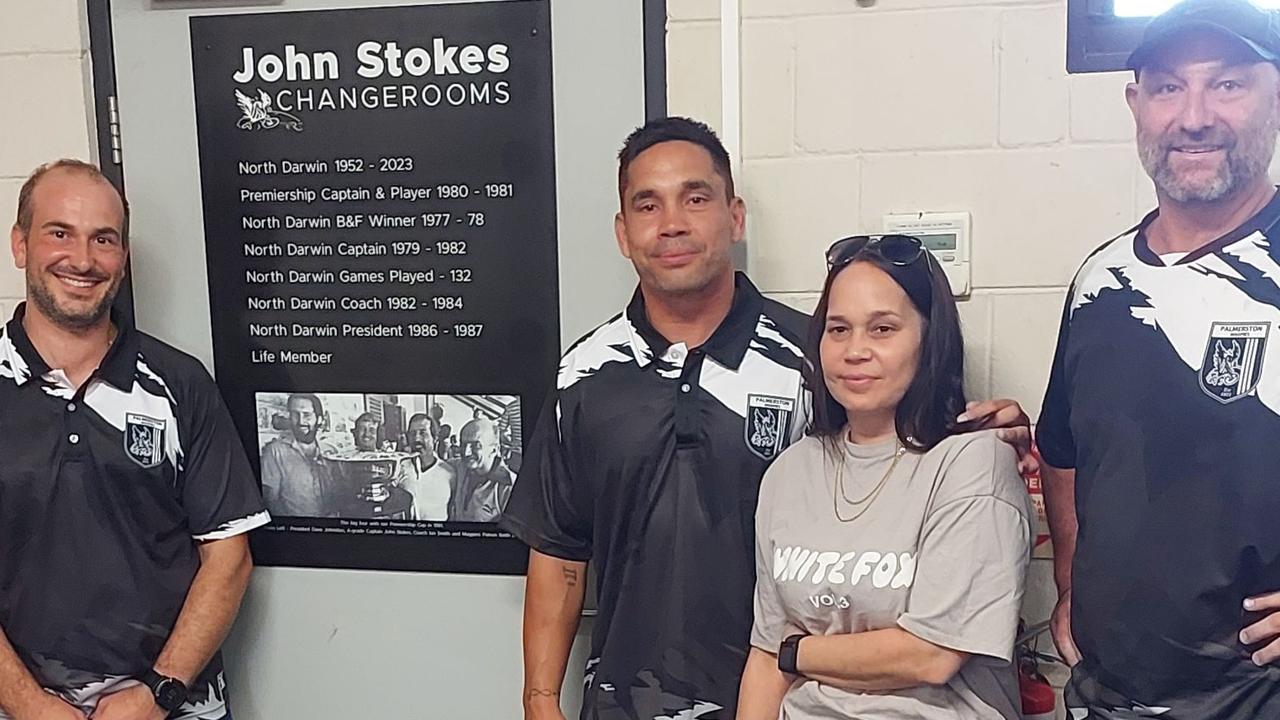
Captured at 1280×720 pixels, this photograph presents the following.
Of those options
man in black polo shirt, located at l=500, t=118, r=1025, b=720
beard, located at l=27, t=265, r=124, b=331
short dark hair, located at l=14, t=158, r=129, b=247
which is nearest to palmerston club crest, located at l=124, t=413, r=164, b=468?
beard, located at l=27, t=265, r=124, b=331

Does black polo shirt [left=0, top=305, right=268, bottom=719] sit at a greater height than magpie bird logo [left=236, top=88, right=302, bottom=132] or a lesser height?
lesser

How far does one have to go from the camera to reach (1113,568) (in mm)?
1466

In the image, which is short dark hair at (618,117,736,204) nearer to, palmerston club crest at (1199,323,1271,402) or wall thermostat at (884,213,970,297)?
wall thermostat at (884,213,970,297)

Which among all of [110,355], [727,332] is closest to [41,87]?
[110,355]

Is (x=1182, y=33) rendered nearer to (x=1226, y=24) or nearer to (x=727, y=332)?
(x=1226, y=24)

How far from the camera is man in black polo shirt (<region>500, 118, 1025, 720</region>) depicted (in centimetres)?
171

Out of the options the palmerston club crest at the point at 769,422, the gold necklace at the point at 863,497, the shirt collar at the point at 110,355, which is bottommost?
the gold necklace at the point at 863,497

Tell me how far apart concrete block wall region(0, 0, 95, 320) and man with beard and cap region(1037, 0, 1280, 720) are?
70.1 inches

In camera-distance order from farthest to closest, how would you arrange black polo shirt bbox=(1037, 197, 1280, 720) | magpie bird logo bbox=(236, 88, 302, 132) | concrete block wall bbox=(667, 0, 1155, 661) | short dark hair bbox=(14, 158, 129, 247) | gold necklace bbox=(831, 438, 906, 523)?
1. magpie bird logo bbox=(236, 88, 302, 132)
2. short dark hair bbox=(14, 158, 129, 247)
3. concrete block wall bbox=(667, 0, 1155, 661)
4. gold necklace bbox=(831, 438, 906, 523)
5. black polo shirt bbox=(1037, 197, 1280, 720)

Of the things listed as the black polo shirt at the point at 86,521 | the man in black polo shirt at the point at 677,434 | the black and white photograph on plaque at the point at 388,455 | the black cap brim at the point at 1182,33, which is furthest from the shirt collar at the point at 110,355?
the black cap brim at the point at 1182,33

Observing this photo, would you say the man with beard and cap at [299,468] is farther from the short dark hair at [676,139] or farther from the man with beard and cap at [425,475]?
the short dark hair at [676,139]

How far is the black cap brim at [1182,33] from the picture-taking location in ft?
4.64

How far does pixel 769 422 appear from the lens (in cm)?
173

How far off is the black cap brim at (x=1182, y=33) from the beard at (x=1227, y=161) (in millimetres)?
80
